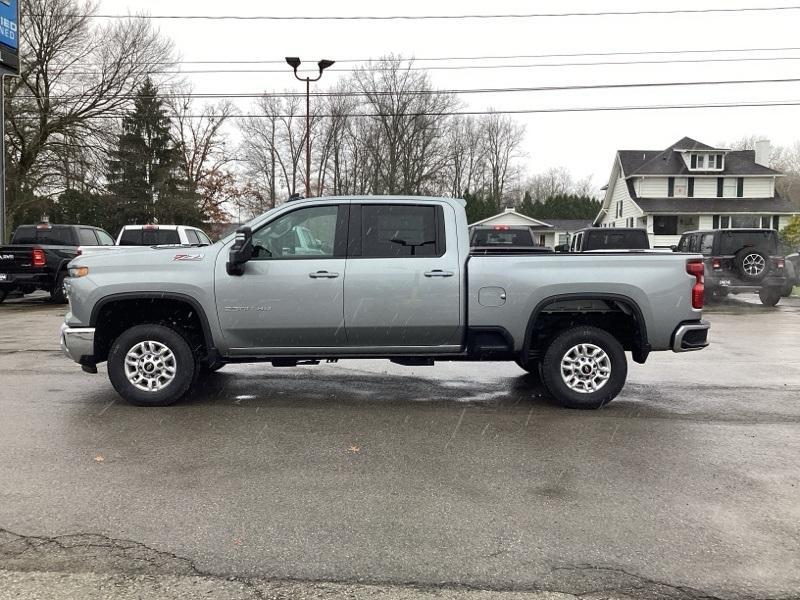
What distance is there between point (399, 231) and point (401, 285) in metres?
0.55

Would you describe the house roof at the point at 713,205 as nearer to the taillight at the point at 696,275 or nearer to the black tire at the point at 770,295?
the black tire at the point at 770,295

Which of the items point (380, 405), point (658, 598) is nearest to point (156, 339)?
point (380, 405)

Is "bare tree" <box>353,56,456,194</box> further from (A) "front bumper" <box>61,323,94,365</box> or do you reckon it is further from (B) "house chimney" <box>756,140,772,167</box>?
(A) "front bumper" <box>61,323,94,365</box>

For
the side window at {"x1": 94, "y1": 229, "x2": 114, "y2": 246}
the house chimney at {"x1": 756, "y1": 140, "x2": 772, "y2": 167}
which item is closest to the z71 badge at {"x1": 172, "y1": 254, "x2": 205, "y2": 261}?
the side window at {"x1": 94, "y1": 229, "x2": 114, "y2": 246}

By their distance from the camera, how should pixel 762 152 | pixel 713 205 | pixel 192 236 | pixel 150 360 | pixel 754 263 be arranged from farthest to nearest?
pixel 762 152 → pixel 713 205 → pixel 192 236 → pixel 754 263 → pixel 150 360

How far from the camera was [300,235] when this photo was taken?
644 centimetres

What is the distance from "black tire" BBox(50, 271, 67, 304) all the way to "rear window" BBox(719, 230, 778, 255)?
52.7 ft

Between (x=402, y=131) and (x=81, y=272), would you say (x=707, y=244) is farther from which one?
(x=402, y=131)

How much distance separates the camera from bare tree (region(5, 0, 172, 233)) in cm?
3169

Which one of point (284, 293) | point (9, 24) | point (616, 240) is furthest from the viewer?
point (9, 24)

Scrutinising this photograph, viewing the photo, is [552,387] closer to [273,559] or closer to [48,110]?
[273,559]

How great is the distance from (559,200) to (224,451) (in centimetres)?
7292

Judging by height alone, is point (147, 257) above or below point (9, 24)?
below

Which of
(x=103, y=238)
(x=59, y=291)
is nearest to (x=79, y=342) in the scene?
(x=59, y=291)
